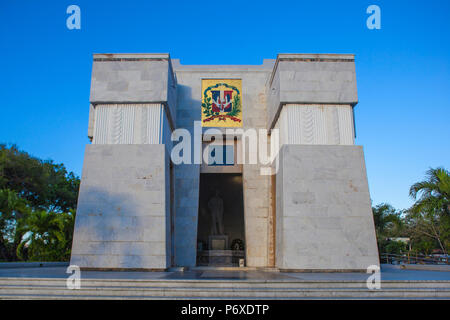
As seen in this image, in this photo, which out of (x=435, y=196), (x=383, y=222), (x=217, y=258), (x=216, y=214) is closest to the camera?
(x=435, y=196)

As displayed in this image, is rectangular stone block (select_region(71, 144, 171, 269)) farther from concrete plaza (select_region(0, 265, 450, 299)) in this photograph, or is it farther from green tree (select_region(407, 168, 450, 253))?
green tree (select_region(407, 168, 450, 253))

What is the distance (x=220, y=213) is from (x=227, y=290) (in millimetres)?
11494

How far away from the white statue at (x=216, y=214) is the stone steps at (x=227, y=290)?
10794 millimetres

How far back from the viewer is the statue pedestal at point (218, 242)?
16875mm

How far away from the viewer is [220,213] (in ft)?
58.7

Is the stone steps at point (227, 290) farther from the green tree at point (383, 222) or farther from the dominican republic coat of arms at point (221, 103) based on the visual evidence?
the green tree at point (383, 222)

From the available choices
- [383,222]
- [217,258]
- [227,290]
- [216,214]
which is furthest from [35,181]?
[383,222]

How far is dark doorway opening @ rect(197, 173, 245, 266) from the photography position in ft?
57.9

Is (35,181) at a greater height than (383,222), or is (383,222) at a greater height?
(35,181)

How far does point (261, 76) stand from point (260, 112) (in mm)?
1903

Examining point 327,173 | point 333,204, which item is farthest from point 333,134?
point 333,204

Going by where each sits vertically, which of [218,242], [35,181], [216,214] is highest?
[35,181]

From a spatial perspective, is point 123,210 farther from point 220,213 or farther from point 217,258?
point 220,213

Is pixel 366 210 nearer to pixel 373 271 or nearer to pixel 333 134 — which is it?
pixel 373 271
